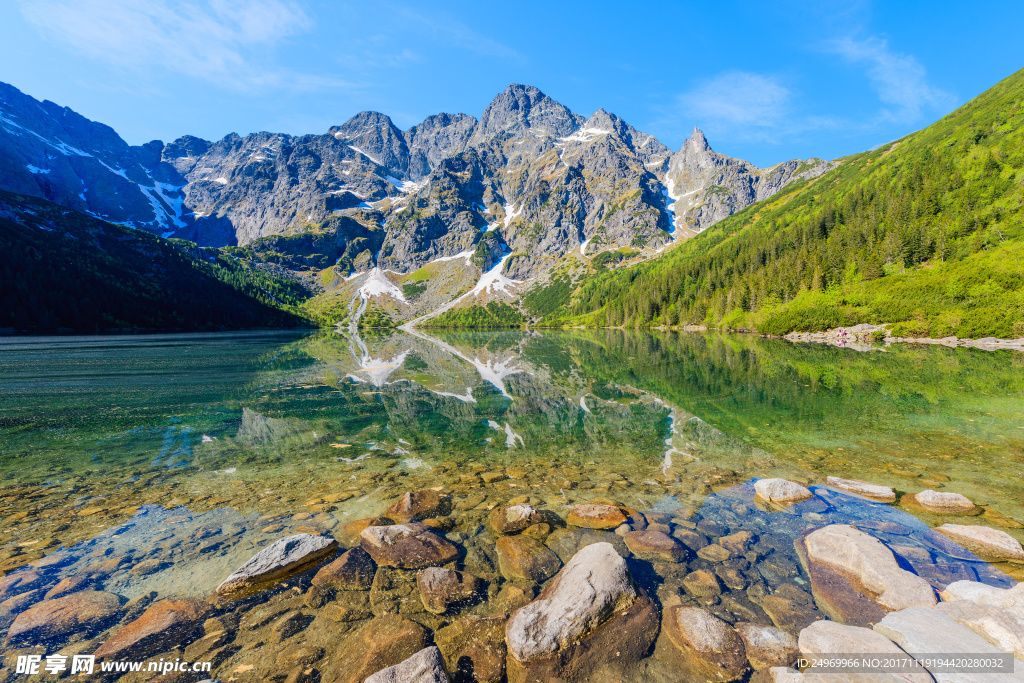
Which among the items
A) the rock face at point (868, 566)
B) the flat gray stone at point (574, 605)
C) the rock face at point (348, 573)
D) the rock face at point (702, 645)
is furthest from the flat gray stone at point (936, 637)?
the rock face at point (348, 573)

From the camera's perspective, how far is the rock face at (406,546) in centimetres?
834

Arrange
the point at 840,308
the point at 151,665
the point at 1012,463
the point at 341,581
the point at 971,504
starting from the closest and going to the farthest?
the point at 151,665, the point at 341,581, the point at 971,504, the point at 1012,463, the point at 840,308

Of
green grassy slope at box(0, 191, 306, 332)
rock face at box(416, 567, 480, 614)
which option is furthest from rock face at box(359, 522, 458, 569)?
green grassy slope at box(0, 191, 306, 332)

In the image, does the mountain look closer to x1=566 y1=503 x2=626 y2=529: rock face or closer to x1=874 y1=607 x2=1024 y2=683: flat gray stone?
x1=874 y1=607 x2=1024 y2=683: flat gray stone

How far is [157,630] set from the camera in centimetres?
609

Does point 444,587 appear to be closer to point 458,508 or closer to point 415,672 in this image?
point 415,672

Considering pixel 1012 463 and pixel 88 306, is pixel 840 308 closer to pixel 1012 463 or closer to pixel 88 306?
pixel 1012 463

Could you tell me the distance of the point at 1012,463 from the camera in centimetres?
1325

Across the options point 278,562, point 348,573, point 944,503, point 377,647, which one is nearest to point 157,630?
point 278,562

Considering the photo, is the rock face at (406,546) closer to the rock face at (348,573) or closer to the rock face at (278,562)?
the rock face at (348,573)

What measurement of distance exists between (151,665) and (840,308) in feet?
368

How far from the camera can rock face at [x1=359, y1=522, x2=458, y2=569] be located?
834 cm

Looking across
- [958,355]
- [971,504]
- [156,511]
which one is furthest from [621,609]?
[958,355]

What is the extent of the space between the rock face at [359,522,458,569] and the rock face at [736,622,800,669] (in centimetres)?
571
